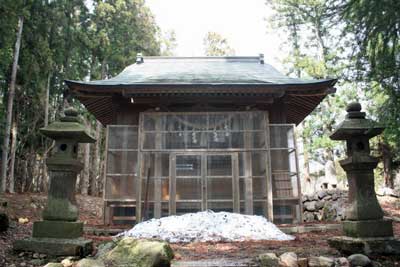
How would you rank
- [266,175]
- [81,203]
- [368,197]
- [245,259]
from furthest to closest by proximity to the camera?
[81,203]
[266,175]
[368,197]
[245,259]

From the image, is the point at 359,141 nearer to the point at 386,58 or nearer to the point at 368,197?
the point at 368,197

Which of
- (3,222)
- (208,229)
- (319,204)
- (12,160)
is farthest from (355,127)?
(12,160)

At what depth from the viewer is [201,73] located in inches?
430

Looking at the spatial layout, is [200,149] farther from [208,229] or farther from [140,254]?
[140,254]

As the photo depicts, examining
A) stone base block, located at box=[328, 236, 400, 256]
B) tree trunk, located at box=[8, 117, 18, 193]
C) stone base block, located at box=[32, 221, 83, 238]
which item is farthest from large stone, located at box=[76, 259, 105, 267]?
tree trunk, located at box=[8, 117, 18, 193]

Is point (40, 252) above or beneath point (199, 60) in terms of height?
beneath

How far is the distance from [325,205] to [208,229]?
6334 millimetres

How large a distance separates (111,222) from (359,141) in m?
6.57

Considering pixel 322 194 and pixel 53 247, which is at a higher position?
pixel 322 194

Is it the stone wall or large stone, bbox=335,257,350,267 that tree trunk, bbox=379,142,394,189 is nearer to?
the stone wall

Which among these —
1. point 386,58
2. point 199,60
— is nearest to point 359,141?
point 386,58

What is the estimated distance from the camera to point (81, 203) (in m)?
Result: 15.5

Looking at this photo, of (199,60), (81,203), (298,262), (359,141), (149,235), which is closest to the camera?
(298,262)

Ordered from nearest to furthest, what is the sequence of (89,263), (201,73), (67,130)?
1. (89,263)
2. (67,130)
3. (201,73)
